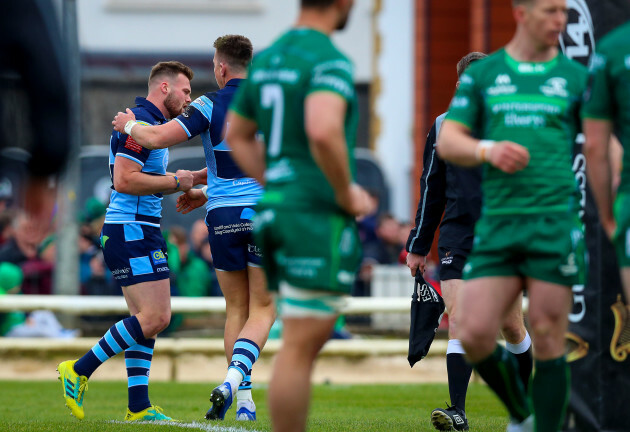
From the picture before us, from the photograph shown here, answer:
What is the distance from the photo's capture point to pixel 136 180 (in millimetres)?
7109

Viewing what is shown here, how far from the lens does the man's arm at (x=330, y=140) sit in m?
4.03

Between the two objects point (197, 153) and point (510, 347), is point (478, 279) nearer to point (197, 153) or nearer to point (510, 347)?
point (510, 347)

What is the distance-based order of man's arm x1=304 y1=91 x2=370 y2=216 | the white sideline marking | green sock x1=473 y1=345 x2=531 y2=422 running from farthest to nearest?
the white sideline marking < green sock x1=473 y1=345 x2=531 y2=422 < man's arm x1=304 y1=91 x2=370 y2=216

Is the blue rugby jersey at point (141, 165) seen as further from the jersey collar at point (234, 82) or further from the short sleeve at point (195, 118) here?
the jersey collar at point (234, 82)

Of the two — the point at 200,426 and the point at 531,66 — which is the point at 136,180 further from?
the point at 531,66

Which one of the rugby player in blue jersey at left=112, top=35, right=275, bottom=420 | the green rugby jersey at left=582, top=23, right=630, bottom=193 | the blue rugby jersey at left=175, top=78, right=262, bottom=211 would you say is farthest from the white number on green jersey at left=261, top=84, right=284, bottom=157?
the blue rugby jersey at left=175, top=78, right=262, bottom=211

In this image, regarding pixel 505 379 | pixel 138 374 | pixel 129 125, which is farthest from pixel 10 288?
pixel 505 379

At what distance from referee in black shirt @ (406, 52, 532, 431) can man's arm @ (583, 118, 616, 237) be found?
7.00 feet

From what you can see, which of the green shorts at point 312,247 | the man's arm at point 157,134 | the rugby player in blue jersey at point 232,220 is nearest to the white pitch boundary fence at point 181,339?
the rugby player in blue jersey at point 232,220

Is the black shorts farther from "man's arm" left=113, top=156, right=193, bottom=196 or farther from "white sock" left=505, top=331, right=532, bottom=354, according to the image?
"man's arm" left=113, top=156, right=193, bottom=196

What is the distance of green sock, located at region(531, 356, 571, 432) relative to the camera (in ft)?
15.8

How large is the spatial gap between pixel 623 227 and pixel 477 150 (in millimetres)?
699

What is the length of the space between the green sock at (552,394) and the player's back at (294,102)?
138 cm

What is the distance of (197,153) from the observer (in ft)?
62.5
